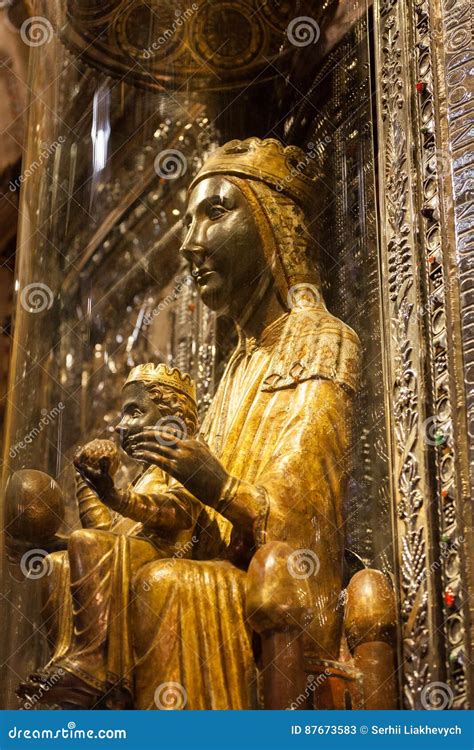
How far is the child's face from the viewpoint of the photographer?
159 inches

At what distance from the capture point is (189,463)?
3.62m

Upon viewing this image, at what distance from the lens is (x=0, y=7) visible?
5.32 meters

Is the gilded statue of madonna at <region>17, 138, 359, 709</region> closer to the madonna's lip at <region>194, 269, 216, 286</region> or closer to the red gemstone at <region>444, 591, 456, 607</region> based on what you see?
the madonna's lip at <region>194, 269, 216, 286</region>

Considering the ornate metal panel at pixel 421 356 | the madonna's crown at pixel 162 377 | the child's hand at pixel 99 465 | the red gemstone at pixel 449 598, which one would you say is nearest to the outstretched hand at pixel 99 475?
the child's hand at pixel 99 465

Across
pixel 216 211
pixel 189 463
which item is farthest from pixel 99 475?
pixel 216 211

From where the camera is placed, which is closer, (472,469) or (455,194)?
(472,469)

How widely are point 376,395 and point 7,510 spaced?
1.14m

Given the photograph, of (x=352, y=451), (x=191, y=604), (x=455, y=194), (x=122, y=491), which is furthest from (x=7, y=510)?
(x=455, y=194)

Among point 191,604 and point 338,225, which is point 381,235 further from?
point 191,604

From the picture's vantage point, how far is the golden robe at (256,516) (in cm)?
354

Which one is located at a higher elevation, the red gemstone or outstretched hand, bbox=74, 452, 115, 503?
outstretched hand, bbox=74, 452, 115, 503

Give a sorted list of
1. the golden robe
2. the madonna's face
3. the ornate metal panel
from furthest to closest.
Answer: the madonna's face
the ornate metal panel
the golden robe

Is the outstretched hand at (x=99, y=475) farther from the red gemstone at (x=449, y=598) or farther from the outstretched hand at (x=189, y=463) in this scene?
the red gemstone at (x=449, y=598)

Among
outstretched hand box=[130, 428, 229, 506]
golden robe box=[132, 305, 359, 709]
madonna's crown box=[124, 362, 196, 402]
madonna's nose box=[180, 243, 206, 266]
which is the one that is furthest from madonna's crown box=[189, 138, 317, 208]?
outstretched hand box=[130, 428, 229, 506]
